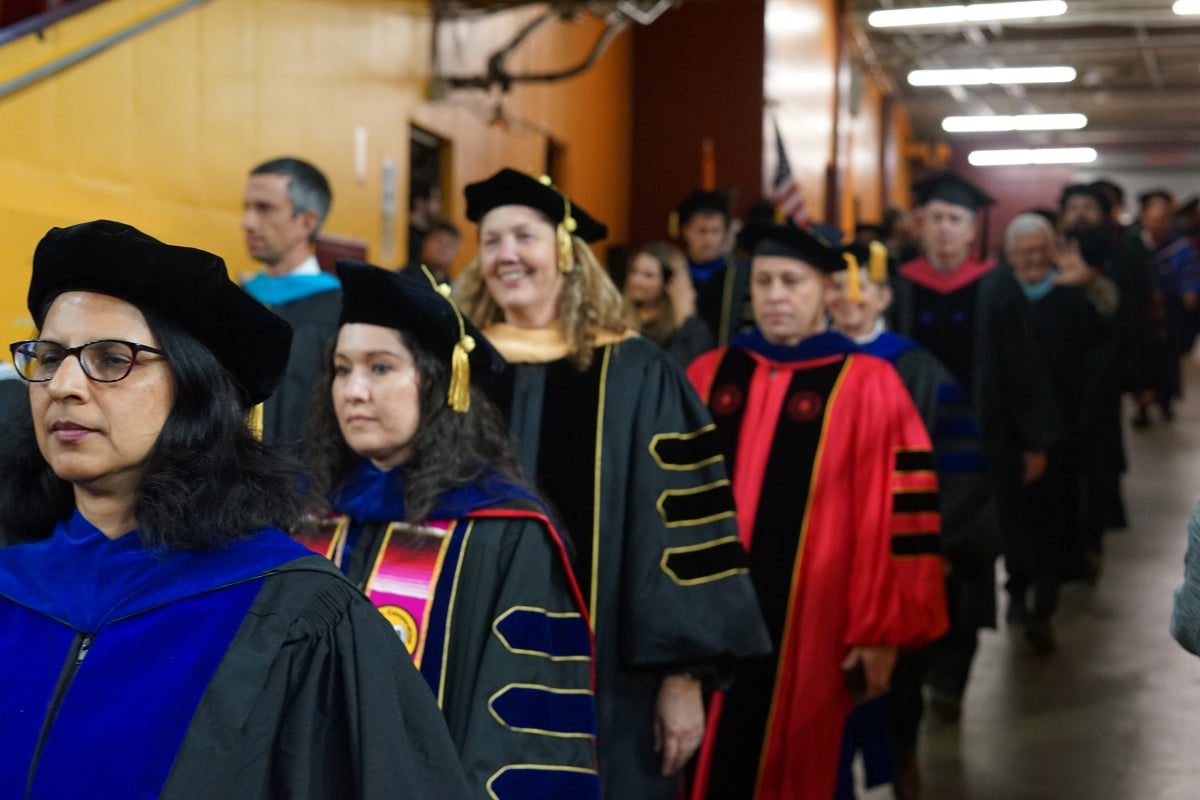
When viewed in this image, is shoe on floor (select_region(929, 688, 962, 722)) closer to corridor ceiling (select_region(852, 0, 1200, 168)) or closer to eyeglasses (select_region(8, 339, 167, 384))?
eyeglasses (select_region(8, 339, 167, 384))

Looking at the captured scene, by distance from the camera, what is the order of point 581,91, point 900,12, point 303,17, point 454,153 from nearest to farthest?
point 303,17, point 454,153, point 581,91, point 900,12

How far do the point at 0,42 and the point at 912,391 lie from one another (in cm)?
294

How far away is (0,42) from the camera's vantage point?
4.30 meters

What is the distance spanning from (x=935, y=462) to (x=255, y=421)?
10.9 feet

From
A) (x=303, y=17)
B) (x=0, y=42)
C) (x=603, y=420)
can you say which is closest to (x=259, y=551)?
(x=603, y=420)

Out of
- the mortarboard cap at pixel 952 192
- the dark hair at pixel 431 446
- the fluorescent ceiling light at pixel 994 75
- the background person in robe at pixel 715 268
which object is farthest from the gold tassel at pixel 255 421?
the fluorescent ceiling light at pixel 994 75

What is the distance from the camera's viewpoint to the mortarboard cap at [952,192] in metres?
6.36

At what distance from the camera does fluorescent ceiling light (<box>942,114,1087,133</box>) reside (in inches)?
923

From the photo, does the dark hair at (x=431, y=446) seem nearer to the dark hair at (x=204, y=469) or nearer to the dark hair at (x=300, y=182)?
the dark hair at (x=204, y=469)

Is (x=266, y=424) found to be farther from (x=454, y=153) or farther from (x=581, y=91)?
(x=581, y=91)

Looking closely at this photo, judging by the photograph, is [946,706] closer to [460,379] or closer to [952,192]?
[952,192]

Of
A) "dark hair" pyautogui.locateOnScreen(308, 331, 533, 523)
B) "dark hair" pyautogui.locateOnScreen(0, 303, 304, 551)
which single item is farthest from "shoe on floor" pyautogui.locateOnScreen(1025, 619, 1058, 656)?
"dark hair" pyautogui.locateOnScreen(0, 303, 304, 551)

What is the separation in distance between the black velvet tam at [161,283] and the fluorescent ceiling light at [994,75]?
17.4 metres

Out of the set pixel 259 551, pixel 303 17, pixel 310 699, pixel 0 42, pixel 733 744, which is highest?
pixel 303 17
